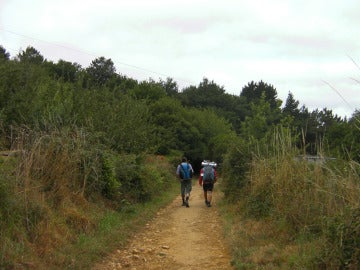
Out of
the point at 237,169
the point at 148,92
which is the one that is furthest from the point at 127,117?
the point at 148,92

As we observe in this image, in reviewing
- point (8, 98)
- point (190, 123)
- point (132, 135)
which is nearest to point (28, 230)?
point (8, 98)

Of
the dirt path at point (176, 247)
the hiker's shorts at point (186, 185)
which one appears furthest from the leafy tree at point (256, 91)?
the dirt path at point (176, 247)

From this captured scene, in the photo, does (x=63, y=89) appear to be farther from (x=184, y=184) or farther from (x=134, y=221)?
(x=134, y=221)

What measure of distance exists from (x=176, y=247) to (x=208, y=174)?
6.90 metres

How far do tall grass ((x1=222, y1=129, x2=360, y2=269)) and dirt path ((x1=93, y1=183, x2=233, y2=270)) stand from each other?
59cm

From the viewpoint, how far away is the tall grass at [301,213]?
679cm

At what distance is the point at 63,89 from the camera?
20.1 metres

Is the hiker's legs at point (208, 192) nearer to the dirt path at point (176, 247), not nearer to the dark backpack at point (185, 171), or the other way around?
the dark backpack at point (185, 171)

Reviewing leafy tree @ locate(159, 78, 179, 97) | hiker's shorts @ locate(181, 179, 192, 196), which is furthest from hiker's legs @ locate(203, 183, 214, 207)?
leafy tree @ locate(159, 78, 179, 97)

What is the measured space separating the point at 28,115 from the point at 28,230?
26.0 feet

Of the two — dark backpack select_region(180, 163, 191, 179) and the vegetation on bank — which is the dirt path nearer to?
the vegetation on bank

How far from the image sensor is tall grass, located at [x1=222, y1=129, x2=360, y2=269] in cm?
679

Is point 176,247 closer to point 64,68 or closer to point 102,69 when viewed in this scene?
point 64,68

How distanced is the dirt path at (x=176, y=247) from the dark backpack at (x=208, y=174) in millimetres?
2288
